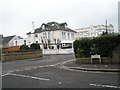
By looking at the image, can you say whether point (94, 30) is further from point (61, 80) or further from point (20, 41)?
point (61, 80)

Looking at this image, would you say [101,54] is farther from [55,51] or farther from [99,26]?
[99,26]

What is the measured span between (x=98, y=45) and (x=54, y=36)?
3144 cm

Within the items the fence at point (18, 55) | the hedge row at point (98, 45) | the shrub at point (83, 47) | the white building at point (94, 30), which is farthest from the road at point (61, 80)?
the white building at point (94, 30)

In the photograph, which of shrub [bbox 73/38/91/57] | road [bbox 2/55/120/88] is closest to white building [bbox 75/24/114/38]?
shrub [bbox 73/38/91/57]

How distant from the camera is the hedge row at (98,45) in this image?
41.2ft

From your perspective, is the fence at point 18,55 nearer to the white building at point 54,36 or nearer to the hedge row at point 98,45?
the hedge row at point 98,45

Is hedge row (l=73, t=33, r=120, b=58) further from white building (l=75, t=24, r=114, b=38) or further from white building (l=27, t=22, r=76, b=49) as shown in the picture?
white building (l=75, t=24, r=114, b=38)

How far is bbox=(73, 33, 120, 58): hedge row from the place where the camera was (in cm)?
1257

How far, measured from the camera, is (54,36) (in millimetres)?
44188

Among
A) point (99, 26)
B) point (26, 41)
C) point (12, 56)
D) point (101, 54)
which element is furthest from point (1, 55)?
point (99, 26)

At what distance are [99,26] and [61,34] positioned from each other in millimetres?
49025

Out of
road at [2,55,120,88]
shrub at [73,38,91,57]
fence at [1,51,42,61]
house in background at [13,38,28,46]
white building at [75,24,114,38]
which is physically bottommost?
road at [2,55,120,88]

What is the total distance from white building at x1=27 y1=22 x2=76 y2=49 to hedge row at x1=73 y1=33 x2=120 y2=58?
90.9 feet

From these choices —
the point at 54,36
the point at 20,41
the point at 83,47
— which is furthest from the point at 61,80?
the point at 20,41
